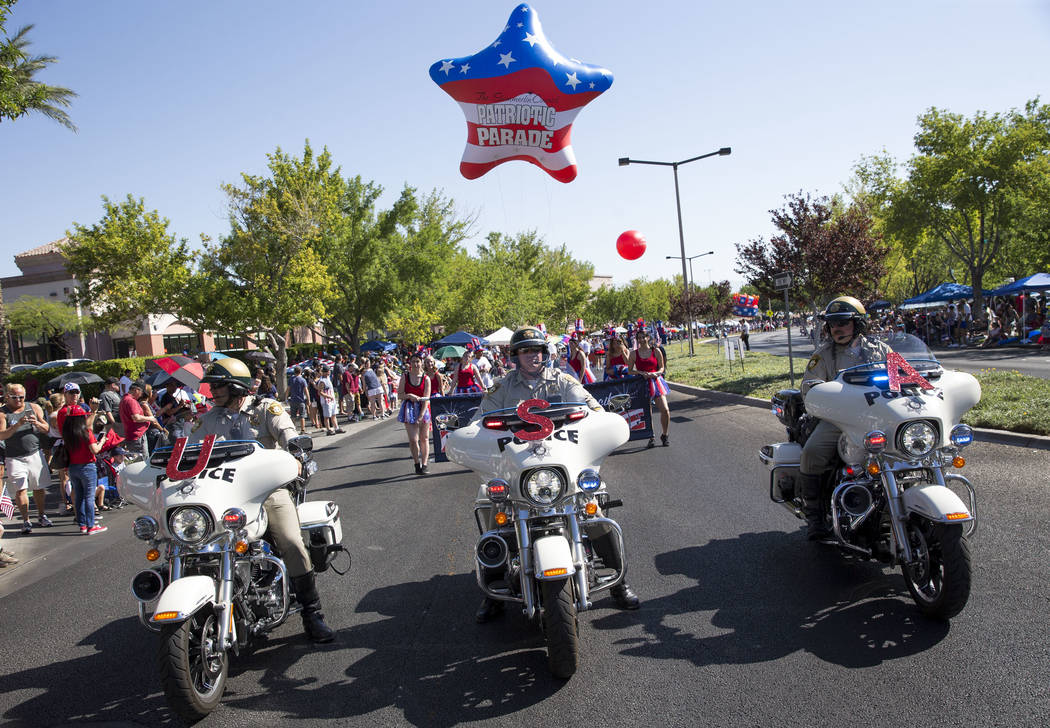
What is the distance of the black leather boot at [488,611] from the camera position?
4.78 meters

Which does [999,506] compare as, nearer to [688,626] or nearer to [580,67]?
[688,626]

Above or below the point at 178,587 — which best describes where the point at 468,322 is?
above

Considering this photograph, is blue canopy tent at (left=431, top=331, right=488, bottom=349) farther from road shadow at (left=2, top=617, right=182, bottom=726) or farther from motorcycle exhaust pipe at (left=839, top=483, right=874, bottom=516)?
motorcycle exhaust pipe at (left=839, top=483, right=874, bottom=516)

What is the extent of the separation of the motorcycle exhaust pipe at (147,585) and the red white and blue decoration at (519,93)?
30.5ft

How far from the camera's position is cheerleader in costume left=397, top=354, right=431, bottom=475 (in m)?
11.0

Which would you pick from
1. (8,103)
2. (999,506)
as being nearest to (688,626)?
(999,506)

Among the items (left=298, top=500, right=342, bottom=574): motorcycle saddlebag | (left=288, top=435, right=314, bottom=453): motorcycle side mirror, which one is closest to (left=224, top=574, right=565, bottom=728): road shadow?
(left=298, top=500, right=342, bottom=574): motorcycle saddlebag

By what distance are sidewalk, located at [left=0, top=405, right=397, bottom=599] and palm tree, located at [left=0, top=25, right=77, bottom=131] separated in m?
7.29

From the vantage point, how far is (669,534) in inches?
254

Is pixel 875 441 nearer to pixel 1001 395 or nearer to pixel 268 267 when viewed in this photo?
pixel 1001 395

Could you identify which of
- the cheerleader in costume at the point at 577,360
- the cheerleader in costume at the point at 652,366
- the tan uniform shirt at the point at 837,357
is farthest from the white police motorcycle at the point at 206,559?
the cheerleader in costume at the point at 577,360

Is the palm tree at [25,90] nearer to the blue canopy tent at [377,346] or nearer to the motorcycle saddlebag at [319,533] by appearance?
the motorcycle saddlebag at [319,533]

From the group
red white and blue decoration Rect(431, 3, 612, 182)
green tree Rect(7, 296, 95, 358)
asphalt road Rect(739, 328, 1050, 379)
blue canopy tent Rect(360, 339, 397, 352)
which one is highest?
green tree Rect(7, 296, 95, 358)

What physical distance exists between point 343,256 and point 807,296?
77.2ft
